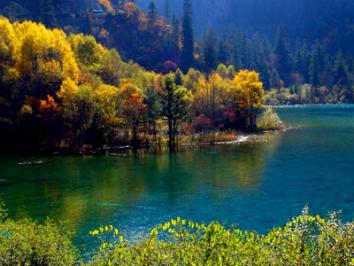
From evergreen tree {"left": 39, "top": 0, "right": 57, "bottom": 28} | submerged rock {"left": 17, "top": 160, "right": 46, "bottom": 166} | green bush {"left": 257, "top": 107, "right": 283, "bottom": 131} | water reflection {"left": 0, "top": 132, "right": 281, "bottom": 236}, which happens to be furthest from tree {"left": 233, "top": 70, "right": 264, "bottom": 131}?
evergreen tree {"left": 39, "top": 0, "right": 57, "bottom": 28}

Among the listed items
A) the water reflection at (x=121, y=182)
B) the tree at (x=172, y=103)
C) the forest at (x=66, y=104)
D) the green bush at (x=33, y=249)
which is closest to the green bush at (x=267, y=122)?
the forest at (x=66, y=104)

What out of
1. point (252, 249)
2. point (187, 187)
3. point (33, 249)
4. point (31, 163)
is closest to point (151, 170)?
point (187, 187)

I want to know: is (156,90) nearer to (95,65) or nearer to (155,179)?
(95,65)

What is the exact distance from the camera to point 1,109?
107562 mm

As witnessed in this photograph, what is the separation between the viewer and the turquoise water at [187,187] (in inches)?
2185

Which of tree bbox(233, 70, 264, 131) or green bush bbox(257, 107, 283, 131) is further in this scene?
green bush bbox(257, 107, 283, 131)

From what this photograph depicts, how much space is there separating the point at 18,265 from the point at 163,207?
33.3 metres

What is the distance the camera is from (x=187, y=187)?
69875 millimetres

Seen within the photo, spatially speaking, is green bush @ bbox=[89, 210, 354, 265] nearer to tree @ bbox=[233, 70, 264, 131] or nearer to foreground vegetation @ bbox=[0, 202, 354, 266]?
foreground vegetation @ bbox=[0, 202, 354, 266]

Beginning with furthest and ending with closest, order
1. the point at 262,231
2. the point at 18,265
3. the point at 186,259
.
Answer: the point at 262,231 → the point at 18,265 → the point at 186,259

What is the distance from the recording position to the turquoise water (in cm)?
5550

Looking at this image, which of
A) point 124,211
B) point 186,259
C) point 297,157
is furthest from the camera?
point 297,157

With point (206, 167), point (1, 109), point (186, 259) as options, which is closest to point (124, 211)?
point (206, 167)

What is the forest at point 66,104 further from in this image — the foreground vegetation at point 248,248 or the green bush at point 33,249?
the foreground vegetation at point 248,248
